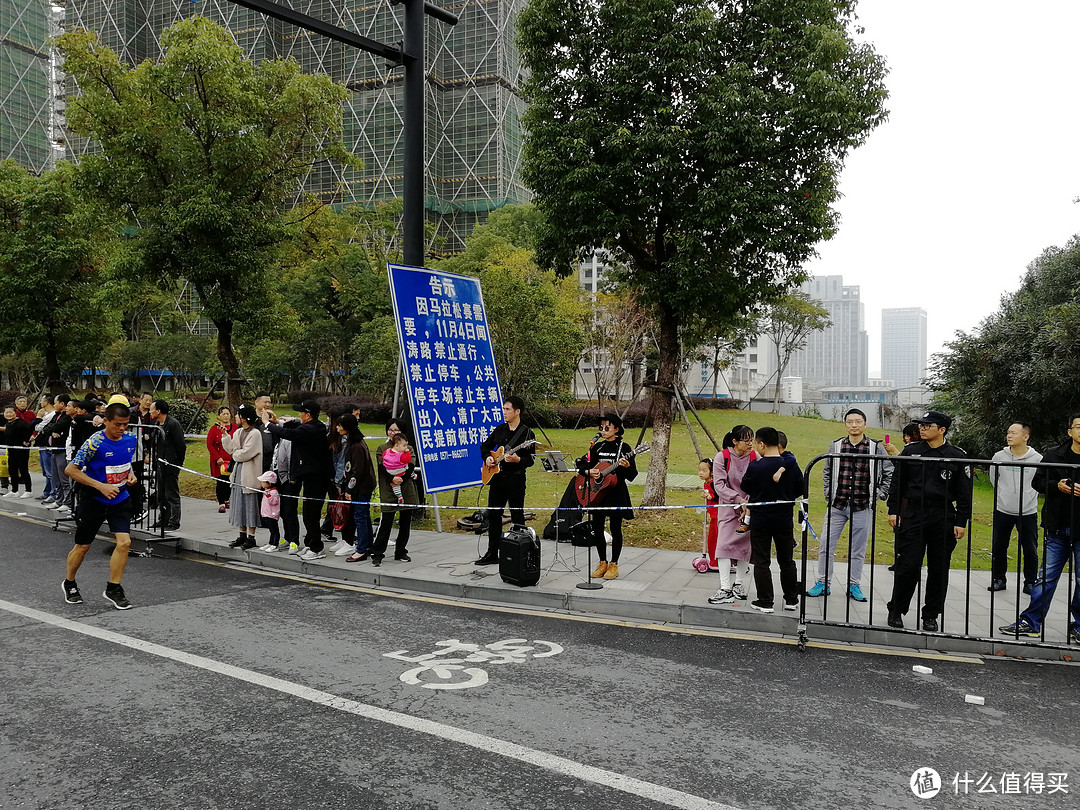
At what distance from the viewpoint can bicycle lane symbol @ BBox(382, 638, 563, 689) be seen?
4988mm

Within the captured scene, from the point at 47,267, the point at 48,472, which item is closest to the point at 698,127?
the point at 48,472

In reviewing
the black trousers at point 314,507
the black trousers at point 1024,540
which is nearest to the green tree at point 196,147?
the black trousers at point 314,507

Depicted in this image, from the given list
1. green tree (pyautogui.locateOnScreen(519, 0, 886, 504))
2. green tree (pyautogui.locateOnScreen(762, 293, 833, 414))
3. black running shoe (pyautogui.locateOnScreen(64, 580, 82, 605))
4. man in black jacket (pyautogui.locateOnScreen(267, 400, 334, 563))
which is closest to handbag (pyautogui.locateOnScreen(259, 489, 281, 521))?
man in black jacket (pyautogui.locateOnScreen(267, 400, 334, 563))

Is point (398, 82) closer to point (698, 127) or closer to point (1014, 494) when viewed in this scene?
point (698, 127)

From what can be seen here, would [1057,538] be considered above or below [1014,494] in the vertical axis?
below

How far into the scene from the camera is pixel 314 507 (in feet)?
28.7

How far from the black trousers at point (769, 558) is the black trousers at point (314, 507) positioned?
16.3 ft

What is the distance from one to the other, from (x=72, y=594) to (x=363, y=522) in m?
→ 2.91

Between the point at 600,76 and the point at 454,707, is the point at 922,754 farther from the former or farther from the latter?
the point at 600,76

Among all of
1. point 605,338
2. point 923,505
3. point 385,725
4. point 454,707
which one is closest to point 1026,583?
point 923,505

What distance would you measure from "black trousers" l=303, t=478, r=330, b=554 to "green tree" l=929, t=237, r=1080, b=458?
50.3ft

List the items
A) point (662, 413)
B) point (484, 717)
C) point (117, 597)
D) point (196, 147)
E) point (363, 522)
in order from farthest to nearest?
1. point (196, 147)
2. point (662, 413)
3. point (363, 522)
4. point (117, 597)
5. point (484, 717)

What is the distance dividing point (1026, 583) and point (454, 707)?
5.56 meters

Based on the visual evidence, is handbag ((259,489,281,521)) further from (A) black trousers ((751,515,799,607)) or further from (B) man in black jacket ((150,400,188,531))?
(A) black trousers ((751,515,799,607))
